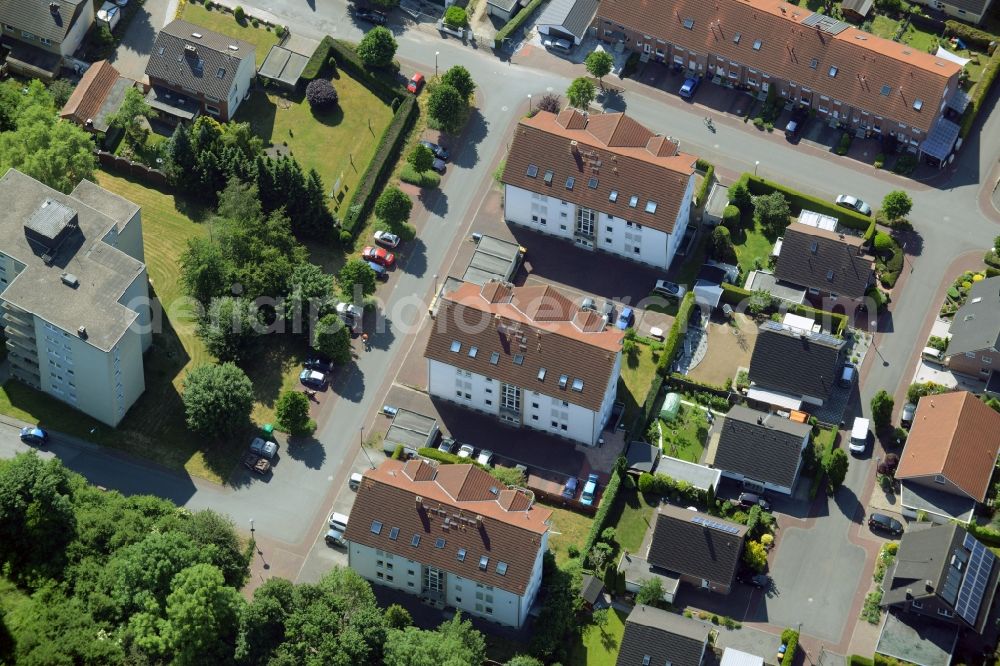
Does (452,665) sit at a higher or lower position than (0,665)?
higher
